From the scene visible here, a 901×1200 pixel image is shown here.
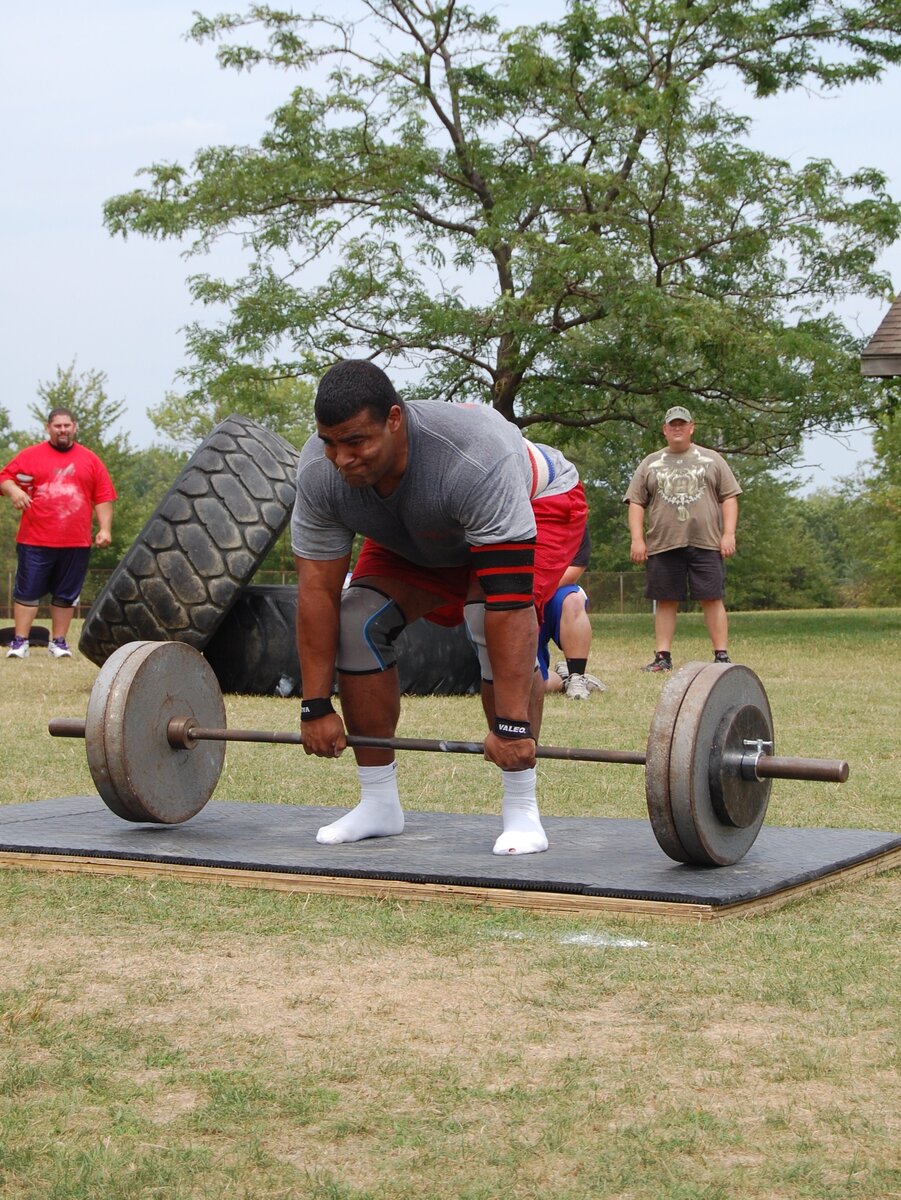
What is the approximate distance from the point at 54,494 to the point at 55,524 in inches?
8.9

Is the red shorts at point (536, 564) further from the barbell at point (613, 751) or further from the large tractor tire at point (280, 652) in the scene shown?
the large tractor tire at point (280, 652)

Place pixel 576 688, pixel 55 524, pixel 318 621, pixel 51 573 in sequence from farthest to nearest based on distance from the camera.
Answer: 1. pixel 51 573
2. pixel 55 524
3. pixel 576 688
4. pixel 318 621

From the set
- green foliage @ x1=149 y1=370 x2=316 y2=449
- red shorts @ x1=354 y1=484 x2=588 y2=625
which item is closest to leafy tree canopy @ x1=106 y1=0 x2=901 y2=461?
green foliage @ x1=149 y1=370 x2=316 y2=449

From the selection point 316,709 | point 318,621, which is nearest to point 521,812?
point 316,709

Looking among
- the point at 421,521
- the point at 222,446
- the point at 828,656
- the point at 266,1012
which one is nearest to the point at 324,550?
the point at 421,521

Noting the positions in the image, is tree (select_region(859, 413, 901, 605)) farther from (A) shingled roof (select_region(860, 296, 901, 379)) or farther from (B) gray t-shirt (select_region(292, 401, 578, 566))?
(B) gray t-shirt (select_region(292, 401, 578, 566))

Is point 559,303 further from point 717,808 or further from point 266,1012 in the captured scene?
point 266,1012

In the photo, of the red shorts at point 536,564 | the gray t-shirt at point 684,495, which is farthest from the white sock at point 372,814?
the gray t-shirt at point 684,495

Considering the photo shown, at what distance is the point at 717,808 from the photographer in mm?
3730

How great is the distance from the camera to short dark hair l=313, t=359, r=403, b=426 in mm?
3650

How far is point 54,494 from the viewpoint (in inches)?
444

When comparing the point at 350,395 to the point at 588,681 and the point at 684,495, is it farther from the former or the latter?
the point at 684,495

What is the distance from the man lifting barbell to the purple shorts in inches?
234

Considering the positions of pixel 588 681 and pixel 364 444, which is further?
pixel 588 681
